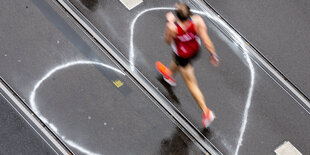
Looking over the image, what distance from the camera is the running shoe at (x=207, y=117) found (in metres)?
6.31

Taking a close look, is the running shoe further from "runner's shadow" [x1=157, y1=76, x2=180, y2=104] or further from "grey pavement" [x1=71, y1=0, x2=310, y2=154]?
"runner's shadow" [x1=157, y1=76, x2=180, y2=104]

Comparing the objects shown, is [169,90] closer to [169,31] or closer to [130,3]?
[169,31]

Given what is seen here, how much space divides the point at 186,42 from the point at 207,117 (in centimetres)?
136

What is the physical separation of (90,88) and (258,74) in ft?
9.49

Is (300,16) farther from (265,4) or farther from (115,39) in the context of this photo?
(115,39)

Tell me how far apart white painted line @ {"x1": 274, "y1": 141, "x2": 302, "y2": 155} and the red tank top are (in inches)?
87.3

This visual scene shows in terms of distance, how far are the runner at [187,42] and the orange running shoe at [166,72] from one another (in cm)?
17

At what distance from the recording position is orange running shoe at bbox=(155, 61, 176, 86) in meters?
6.64

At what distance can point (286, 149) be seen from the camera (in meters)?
6.60

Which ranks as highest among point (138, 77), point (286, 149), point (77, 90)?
point (77, 90)

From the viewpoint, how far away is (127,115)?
654 cm

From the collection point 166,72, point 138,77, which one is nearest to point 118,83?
point 138,77

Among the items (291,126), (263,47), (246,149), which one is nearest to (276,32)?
(263,47)

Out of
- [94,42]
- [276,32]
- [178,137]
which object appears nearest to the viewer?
[178,137]
